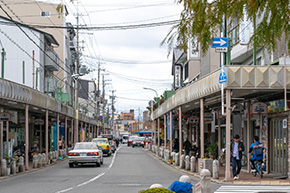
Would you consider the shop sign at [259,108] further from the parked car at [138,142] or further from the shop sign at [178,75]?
the parked car at [138,142]

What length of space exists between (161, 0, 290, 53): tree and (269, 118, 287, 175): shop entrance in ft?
48.1

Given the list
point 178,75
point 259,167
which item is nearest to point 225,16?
point 259,167

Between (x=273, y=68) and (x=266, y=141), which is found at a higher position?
(x=273, y=68)

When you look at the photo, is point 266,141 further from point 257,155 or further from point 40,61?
point 40,61

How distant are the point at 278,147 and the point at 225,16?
16.1m

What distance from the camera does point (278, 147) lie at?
2225 centimetres

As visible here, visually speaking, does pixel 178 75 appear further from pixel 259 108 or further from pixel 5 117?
pixel 259 108

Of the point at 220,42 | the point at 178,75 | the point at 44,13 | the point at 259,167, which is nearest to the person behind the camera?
the point at 220,42

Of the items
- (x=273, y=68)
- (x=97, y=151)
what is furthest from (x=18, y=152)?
(x=273, y=68)

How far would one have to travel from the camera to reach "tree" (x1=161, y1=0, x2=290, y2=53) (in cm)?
703

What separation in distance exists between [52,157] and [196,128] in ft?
50.0

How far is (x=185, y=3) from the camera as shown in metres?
7.30

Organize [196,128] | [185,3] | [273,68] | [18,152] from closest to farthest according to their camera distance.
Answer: [185,3], [273,68], [18,152], [196,128]

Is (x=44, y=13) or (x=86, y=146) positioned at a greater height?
(x=44, y=13)
